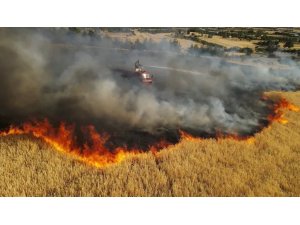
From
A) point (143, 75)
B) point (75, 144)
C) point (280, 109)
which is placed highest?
point (143, 75)

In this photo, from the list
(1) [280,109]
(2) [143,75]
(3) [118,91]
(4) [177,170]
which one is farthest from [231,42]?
(4) [177,170]

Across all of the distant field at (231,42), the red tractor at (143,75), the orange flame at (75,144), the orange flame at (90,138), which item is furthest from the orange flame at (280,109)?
the red tractor at (143,75)

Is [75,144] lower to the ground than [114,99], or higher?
lower

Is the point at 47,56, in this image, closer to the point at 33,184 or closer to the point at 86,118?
the point at 86,118

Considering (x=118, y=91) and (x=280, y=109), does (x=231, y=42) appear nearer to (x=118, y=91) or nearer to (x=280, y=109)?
(x=280, y=109)

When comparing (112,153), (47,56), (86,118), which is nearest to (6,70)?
(47,56)

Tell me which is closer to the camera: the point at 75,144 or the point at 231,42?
the point at 75,144
